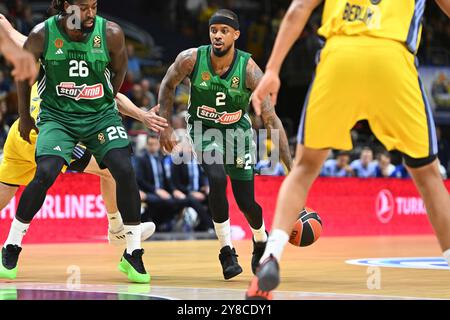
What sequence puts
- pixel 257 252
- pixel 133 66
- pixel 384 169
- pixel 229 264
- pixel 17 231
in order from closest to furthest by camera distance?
pixel 17 231, pixel 229 264, pixel 257 252, pixel 384 169, pixel 133 66

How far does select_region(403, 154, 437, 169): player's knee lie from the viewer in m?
5.23

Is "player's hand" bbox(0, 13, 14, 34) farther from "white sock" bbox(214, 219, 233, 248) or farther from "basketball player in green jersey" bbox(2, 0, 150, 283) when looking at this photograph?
"white sock" bbox(214, 219, 233, 248)

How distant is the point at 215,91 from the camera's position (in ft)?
26.5

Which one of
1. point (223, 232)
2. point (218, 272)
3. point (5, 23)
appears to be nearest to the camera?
point (5, 23)

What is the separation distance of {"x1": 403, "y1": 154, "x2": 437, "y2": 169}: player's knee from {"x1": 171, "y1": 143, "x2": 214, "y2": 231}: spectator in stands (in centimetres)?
1059

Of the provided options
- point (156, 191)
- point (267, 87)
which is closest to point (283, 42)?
point (267, 87)

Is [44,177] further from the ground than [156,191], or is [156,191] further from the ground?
[44,177]

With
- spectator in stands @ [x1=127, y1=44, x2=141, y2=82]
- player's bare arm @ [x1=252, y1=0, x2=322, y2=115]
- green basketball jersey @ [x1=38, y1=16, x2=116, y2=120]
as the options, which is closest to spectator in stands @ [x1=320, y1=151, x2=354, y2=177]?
spectator in stands @ [x1=127, y1=44, x2=141, y2=82]

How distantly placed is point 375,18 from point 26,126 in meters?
3.36

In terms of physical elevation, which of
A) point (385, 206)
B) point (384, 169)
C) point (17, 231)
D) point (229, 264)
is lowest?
point (385, 206)

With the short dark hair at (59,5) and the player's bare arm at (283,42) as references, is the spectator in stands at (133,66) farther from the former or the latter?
the player's bare arm at (283,42)

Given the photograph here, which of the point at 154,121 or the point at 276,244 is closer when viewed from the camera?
the point at 276,244

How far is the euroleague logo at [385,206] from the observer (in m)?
17.2

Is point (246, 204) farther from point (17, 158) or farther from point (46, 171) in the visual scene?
point (17, 158)
